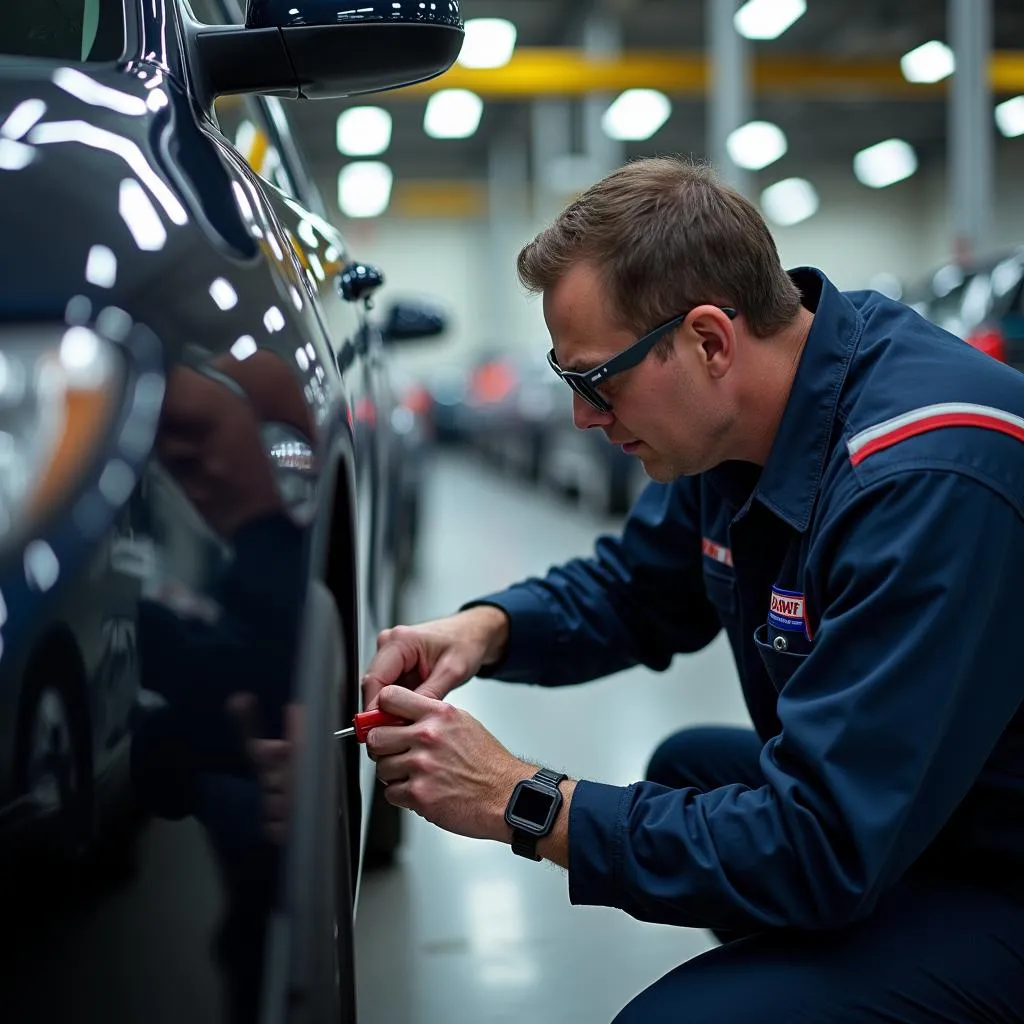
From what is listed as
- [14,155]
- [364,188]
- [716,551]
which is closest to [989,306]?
[716,551]

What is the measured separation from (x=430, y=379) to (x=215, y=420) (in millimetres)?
19099

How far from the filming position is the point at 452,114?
17.3 m

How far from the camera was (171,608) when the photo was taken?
783 mm

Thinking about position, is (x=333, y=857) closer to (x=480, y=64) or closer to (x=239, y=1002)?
(x=239, y=1002)

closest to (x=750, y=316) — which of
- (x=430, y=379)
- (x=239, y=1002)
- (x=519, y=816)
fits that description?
(x=519, y=816)

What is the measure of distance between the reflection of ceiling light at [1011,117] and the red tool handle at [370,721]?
15.0m

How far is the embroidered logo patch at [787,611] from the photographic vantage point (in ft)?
4.08

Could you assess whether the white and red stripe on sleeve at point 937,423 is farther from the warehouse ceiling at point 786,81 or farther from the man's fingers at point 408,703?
the warehouse ceiling at point 786,81

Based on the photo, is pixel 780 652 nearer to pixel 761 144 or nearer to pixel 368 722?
pixel 368 722

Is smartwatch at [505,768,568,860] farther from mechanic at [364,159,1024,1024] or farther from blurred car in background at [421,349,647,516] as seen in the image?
blurred car in background at [421,349,647,516]

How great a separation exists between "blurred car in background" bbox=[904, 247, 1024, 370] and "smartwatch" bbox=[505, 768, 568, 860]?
3.98 metres

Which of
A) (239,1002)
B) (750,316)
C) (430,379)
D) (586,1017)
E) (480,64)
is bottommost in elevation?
(586,1017)

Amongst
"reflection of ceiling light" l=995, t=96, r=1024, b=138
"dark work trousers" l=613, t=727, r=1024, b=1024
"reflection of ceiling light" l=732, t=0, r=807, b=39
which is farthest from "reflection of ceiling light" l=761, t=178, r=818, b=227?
"dark work trousers" l=613, t=727, r=1024, b=1024

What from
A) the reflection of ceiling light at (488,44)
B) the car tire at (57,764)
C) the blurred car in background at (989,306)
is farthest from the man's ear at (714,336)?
the reflection of ceiling light at (488,44)
